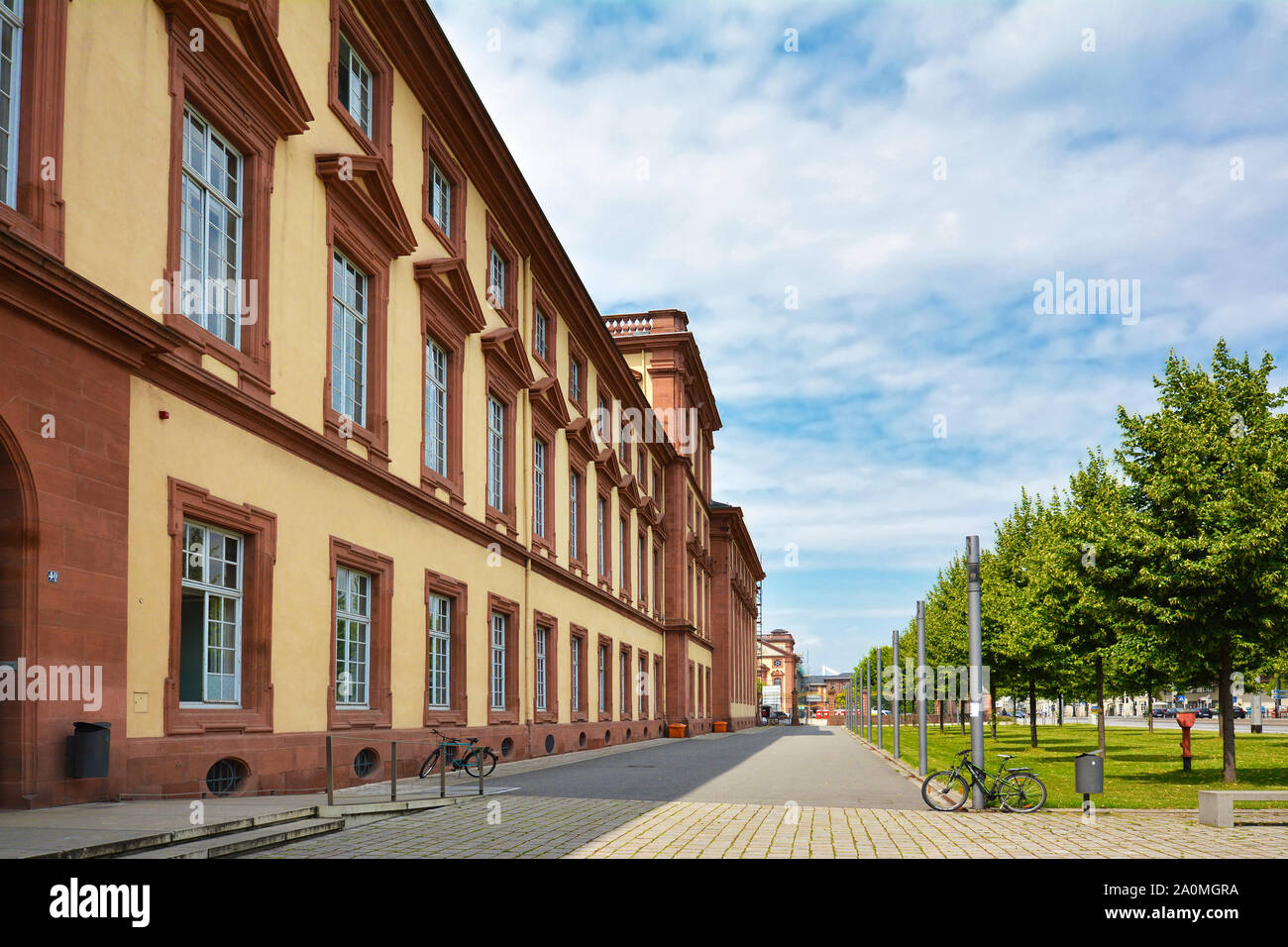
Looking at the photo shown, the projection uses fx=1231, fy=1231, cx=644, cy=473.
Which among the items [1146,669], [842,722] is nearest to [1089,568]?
[1146,669]

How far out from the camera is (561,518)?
1401 inches

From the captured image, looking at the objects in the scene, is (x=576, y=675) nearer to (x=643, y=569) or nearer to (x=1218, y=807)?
(x=643, y=569)

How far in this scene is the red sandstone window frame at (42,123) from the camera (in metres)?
12.3

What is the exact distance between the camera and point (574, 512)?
38000 millimetres

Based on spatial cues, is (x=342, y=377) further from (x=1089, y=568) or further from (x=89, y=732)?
(x=1089, y=568)

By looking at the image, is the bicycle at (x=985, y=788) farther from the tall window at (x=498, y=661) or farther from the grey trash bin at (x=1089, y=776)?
the tall window at (x=498, y=661)

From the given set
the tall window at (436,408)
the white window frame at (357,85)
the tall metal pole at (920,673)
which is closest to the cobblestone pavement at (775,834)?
the tall metal pole at (920,673)

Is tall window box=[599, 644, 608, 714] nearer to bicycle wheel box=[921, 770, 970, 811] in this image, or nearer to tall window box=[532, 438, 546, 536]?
tall window box=[532, 438, 546, 536]

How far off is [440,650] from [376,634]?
3.77 meters

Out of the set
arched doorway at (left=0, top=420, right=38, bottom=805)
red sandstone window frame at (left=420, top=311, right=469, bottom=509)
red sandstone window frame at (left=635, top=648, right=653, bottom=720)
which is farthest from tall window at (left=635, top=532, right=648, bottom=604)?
arched doorway at (left=0, top=420, right=38, bottom=805)

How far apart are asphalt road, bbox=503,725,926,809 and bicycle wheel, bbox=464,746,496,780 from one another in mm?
514

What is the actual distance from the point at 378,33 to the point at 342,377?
6406 mm

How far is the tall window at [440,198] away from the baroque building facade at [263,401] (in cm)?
7

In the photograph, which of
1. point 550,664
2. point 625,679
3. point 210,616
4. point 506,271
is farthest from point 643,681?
point 210,616
